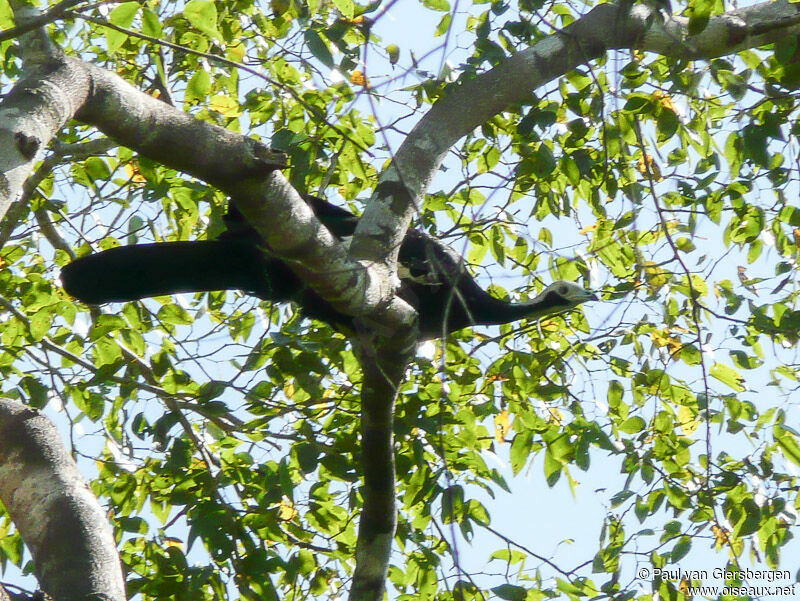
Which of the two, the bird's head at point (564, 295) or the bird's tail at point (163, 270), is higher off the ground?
the bird's head at point (564, 295)

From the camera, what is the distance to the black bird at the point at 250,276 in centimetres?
324

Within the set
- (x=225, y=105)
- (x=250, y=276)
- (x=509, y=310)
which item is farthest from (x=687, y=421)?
(x=225, y=105)

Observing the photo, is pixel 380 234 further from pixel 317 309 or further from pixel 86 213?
pixel 86 213

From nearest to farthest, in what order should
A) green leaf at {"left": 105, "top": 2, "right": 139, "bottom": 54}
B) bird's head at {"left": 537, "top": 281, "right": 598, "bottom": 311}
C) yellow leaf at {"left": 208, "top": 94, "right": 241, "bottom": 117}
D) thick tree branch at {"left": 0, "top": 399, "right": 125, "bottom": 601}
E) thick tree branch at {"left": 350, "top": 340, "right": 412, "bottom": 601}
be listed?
thick tree branch at {"left": 0, "top": 399, "right": 125, "bottom": 601}, green leaf at {"left": 105, "top": 2, "right": 139, "bottom": 54}, thick tree branch at {"left": 350, "top": 340, "right": 412, "bottom": 601}, yellow leaf at {"left": 208, "top": 94, "right": 241, "bottom": 117}, bird's head at {"left": 537, "top": 281, "right": 598, "bottom": 311}

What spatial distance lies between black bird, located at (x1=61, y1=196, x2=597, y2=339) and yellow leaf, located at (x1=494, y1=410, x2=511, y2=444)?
0.42 m

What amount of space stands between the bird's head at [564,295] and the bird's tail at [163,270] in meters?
1.31

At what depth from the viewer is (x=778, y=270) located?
3.62 meters

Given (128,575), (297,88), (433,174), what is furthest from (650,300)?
(128,575)

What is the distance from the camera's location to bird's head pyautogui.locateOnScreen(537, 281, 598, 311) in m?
3.97

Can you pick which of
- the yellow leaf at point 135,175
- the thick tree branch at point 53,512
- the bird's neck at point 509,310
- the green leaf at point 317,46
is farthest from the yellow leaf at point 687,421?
the yellow leaf at point 135,175

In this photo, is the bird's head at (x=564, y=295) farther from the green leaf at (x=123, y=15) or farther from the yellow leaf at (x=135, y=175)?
the green leaf at (x=123, y=15)

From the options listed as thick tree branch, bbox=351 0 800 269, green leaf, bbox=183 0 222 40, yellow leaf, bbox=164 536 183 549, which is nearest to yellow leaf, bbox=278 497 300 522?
yellow leaf, bbox=164 536 183 549

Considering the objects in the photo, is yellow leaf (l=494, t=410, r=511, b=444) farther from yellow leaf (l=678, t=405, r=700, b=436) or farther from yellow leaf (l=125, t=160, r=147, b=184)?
yellow leaf (l=125, t=160, r=147, b=184)

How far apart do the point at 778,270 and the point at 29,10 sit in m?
2.93
